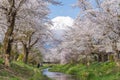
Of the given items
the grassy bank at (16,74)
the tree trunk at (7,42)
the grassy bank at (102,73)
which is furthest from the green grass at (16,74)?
the grassy bank at (102,73)

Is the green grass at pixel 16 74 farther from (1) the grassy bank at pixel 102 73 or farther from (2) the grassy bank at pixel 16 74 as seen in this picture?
(1) the grassy bank at pixel 102 73

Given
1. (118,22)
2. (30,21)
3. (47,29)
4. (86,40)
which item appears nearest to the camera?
(118,22)

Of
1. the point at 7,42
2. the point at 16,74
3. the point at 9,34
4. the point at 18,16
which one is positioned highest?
the point at 18,16

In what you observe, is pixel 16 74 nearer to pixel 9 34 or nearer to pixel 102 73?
pixel 9 34

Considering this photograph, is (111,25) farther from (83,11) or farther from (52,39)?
(52,39)

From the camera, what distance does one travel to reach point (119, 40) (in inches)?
1217

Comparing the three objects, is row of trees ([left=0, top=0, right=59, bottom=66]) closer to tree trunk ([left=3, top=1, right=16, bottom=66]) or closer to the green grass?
tree trunk ([left=3, top=1, right=16, bottom=66])

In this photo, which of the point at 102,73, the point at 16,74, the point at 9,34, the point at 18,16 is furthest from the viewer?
the point at 102,73

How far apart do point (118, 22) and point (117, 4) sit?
68.7 inches

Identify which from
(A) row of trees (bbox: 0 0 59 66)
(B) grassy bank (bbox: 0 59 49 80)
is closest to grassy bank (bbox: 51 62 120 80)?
(B) grassy bank (bbox: 0 59 49 80)

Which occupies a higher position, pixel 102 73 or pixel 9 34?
pixel 9 34

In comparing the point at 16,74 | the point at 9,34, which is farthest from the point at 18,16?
the point at 16,74

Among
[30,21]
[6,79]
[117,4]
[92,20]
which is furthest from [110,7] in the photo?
[6,79]

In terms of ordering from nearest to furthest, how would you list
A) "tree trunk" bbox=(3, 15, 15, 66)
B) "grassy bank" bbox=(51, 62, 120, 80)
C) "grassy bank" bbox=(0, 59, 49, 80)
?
"grassy bank" bbox=(0, 59, 49, 80) < "tree trunk" bbox=(3, 15, 15, 66) < "grassy bank" bbox=(51, 62, 120, 80)
